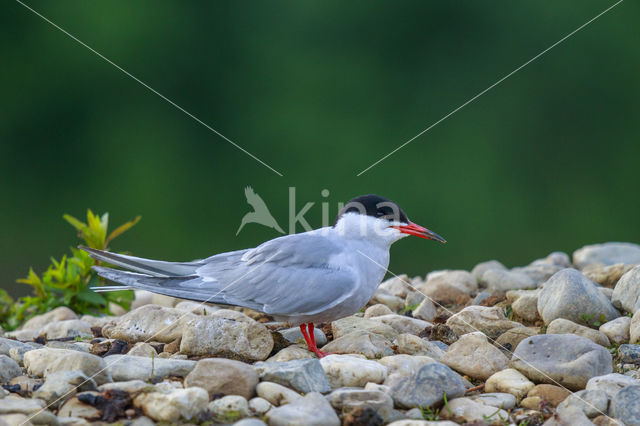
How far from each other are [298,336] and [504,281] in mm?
1576

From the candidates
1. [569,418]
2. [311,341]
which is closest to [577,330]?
[569,418]

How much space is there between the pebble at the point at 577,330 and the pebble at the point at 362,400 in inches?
48.4

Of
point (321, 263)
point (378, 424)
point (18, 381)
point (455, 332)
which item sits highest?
point (321, 263)

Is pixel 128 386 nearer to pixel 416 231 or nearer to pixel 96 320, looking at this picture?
pixel 416 231

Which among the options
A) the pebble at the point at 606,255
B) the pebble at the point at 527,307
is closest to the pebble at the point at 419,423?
the pebble at the point at 527,307

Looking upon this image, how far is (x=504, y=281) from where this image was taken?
443 cm

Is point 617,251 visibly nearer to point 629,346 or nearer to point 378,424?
point 629,346

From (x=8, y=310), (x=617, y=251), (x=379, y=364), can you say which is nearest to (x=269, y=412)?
(x=379, y=364)

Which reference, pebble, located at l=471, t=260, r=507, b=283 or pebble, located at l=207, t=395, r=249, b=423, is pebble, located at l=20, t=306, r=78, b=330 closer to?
pebble, located at l=207, t=395, r=249, b=423

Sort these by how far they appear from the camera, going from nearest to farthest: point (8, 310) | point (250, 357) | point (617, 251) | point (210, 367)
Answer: point (210, 367) → point (250, 357) → point (8, 310) → point (617, 251)

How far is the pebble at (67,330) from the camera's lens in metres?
3.75

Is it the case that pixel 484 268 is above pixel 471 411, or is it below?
above

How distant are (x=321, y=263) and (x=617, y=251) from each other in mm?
3151

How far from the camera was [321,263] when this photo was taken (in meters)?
3.36
